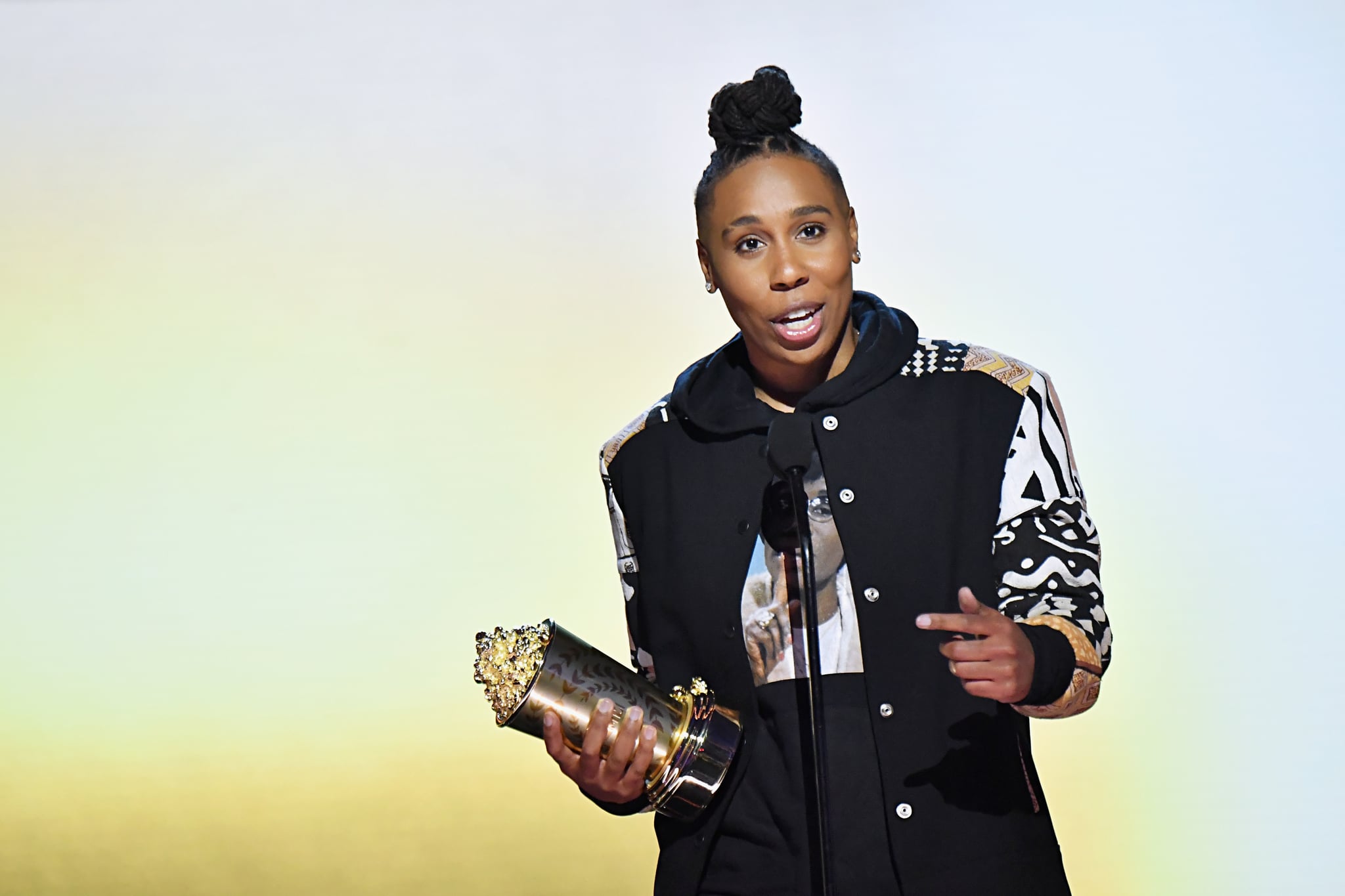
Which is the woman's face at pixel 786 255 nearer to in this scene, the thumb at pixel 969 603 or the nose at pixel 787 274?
the nose at pixel 787 274

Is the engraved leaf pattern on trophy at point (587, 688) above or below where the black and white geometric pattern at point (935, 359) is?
below

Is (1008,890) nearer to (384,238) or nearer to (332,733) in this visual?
(332,733)

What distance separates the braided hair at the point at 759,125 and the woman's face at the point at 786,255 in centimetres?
2

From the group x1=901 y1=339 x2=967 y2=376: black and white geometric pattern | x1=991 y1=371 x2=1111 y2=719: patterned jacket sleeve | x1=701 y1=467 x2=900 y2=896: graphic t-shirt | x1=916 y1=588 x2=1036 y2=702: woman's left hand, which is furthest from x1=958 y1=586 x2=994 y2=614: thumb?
x1=901 y1=339 x2=967 y2=376: black and white geometric pattern

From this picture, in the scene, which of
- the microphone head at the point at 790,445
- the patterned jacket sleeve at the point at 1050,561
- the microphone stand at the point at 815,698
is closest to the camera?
the microphone stand at the point at 815,698

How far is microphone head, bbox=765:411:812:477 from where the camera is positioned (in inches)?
56.2

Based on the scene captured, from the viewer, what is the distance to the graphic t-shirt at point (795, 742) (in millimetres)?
1694

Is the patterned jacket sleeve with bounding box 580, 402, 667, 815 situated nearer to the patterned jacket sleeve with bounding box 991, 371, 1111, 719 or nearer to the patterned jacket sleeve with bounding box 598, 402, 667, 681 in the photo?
the patterned jacket sleeve with bounding box 598, 402, 667, 681

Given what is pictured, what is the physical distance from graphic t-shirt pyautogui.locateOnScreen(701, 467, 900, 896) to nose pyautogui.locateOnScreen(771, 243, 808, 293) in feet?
0.80

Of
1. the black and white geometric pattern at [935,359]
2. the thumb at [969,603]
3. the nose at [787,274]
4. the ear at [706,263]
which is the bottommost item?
the thumb at [969,603]

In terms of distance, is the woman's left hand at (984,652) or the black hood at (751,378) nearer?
the woman's left hand at (984,652)

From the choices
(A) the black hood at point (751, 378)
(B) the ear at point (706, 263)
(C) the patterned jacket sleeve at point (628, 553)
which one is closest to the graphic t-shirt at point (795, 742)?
(A) the black hood at point (751, 378)

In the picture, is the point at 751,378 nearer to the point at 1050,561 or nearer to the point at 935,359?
the point at 935,359

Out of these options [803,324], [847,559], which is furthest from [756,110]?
[847,559]
